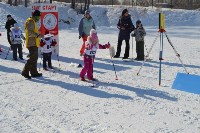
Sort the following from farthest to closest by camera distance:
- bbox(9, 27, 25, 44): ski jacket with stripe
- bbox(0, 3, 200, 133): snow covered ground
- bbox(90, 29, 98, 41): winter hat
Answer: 1. bbox(9, 27, 25, 44): ski jacket with stripe
2. bbox(90, 29, 98, 41): winter hat
3. bbox(0, 3, 200, 133): snow covered ground

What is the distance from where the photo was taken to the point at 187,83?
30.2 feet

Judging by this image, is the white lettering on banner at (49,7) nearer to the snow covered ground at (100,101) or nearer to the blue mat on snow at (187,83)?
the snow covered ground at (100,101)

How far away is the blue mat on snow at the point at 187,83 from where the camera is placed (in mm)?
8664

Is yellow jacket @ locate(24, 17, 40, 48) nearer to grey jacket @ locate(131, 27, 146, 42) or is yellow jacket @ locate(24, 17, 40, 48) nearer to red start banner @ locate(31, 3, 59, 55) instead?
red start banner @ locate(31, 3, 59, 55)

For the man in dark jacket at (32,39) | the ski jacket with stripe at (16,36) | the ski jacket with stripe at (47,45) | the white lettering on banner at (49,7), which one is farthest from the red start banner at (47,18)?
the man in dark jacket at (32,39)

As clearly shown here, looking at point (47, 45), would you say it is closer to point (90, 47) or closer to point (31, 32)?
point (31, 32)

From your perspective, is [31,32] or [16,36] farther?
[16,36]

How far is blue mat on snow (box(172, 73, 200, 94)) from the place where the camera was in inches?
341

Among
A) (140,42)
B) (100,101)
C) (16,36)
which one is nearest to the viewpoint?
(100,101)

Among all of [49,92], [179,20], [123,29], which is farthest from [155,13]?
[49,92]

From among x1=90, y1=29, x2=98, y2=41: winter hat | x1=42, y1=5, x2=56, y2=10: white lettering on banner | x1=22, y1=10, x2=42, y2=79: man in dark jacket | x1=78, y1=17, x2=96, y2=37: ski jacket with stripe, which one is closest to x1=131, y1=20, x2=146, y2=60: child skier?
x1=78, y1=17, x2=96, y2=37: ski jacket with stripe

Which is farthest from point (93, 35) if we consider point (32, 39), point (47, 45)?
point (47, 45)

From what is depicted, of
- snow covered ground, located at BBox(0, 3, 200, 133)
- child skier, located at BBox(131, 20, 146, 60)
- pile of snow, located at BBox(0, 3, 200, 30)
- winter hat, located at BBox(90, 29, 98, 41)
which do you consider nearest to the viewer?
snow covered ground, located at BBox(0, 3, 200, 133)

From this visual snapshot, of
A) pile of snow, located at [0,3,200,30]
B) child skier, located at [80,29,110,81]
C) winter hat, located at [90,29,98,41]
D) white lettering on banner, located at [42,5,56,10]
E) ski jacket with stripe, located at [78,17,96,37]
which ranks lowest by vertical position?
child skier, located at [80,29,110,81]
